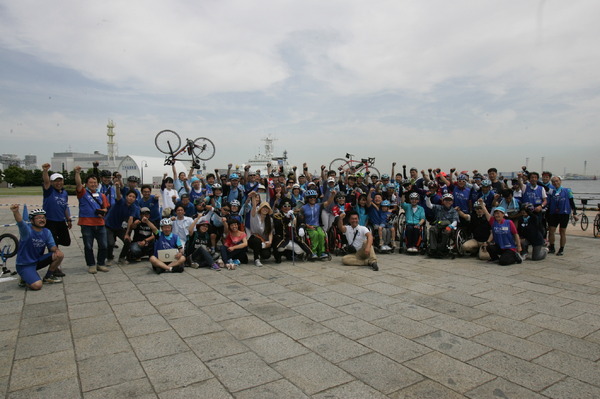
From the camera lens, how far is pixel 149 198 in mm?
8242

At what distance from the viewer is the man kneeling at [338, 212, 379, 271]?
7479 millimetres

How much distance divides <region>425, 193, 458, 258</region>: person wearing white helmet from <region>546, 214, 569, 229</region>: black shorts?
2.22m

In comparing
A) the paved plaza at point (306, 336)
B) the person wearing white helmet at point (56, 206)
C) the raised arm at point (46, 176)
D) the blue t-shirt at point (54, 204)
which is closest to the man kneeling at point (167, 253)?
the paved plaza at point (306, 336)

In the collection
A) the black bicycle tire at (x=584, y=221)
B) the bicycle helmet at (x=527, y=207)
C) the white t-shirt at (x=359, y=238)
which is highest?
the bicycle helmet at (x=527, y=207)

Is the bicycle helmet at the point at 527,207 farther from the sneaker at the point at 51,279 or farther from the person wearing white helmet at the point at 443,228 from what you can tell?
the sneaker at the point at 51,279

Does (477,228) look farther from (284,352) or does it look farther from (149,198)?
(149,198)

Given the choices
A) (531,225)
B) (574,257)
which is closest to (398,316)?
(531,225)

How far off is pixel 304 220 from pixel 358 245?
1318 mm

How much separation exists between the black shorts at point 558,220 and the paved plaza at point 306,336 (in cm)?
192

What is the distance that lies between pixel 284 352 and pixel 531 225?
6.59 metres

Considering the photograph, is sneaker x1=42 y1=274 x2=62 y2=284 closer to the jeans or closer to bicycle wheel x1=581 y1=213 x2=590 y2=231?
the jeans

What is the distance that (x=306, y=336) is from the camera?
4102 millimetres

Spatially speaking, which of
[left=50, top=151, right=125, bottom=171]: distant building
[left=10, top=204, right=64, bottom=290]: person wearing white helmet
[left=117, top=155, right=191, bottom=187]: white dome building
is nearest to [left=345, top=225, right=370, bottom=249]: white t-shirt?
[left=10, top=204, right=64, bottom=290]: person wearing white helmet

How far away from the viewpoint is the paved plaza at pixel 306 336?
3.13m
